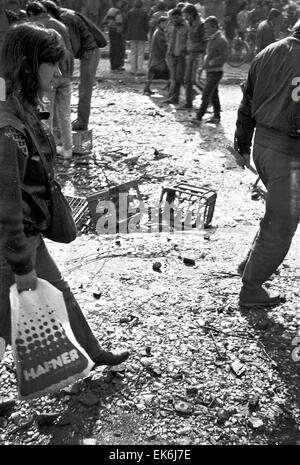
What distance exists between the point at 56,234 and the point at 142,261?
1.90 m

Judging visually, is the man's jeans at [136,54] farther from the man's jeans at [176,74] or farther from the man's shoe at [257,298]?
the man's shoe at [257,298]

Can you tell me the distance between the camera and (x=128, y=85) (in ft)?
40.5

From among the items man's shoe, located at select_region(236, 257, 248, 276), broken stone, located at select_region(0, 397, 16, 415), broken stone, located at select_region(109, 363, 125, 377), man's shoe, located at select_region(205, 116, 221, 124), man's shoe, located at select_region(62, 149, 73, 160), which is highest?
man's shoe, located at select_region(236, 257, 248, 276)

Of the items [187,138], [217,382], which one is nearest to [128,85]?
[187,138]

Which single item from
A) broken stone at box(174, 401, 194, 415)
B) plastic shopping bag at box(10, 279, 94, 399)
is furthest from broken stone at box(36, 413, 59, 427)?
broken stone at box(174, 401, 194, 415)

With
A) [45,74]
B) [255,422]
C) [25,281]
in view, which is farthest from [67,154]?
[255,422]

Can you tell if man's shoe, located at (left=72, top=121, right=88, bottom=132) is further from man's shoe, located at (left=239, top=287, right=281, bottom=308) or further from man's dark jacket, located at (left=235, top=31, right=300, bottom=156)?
man's shoe, located at (left=239, top=287, right=281, bottom=308)

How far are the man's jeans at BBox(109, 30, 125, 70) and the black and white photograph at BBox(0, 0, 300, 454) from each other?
7377mm

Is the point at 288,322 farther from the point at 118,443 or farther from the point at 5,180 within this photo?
the point at 5,180

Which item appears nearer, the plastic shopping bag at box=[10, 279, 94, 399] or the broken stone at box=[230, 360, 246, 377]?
the plastic shopping bag at box=[10, 279, 94, 399]

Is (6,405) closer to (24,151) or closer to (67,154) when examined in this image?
(24,151)

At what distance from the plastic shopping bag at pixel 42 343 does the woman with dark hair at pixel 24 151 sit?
0.29 ft

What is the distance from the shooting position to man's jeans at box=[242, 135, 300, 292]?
3.23 m

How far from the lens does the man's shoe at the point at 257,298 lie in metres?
3.62
